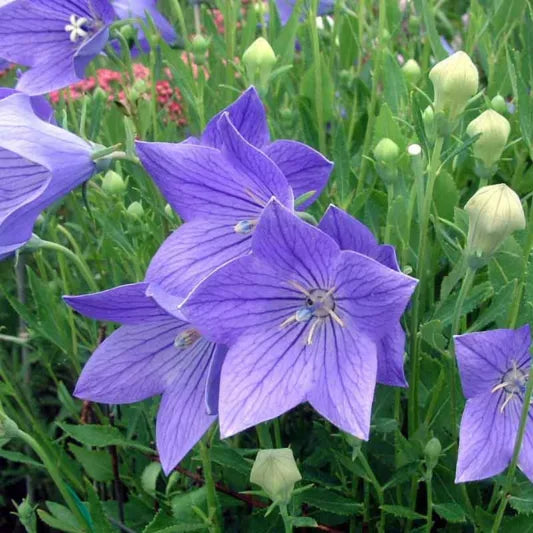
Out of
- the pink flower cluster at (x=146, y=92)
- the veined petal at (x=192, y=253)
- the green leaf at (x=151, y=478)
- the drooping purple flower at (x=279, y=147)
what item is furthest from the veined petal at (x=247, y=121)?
the pink flower cluster at (x=146, y=92)

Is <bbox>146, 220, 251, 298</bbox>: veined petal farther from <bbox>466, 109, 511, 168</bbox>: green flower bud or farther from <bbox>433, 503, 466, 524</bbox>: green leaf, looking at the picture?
<bbox>433, 503, 466, 524</bbox>: green leaf

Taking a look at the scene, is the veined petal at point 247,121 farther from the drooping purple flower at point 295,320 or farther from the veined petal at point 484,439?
the veined petal at point 484,439

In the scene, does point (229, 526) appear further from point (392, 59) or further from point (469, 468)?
point (392, 59)

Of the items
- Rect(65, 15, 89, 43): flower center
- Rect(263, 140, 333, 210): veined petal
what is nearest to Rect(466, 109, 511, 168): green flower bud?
Rect(263, 140, 333, 210): veined petal

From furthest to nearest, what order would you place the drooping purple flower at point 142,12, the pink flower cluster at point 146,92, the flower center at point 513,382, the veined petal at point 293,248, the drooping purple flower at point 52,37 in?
the pink flower cluster at point 146,92 → the drooping purple flower at point 142,12 → the drooping purple flower at point 52,37 → the flower center at point 513,382 → the veined petal at point 293,248

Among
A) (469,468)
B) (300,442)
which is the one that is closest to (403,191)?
(469,468)

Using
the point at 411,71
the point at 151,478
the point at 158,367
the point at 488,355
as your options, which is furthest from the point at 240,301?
the point at 411,71
